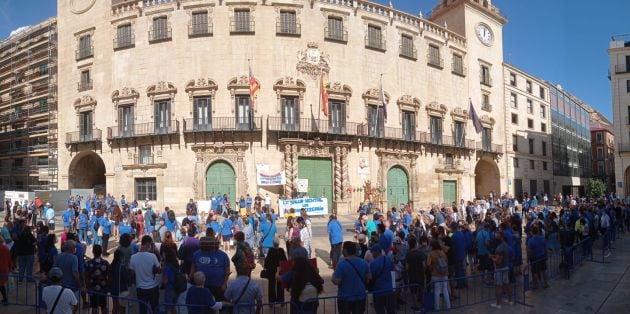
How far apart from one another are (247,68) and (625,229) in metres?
24.4

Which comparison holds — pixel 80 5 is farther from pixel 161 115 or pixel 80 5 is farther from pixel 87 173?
pixel 87 173

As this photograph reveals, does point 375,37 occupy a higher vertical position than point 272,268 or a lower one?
higher

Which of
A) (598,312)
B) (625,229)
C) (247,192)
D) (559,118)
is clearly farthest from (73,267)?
(559,118)

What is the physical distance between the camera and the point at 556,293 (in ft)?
33.8

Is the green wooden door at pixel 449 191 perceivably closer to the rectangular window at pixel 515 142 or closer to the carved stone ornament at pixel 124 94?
the rectangular window at pixel 515 142

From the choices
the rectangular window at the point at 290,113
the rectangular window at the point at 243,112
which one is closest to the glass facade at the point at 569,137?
the rectangular window at the point at 290,113

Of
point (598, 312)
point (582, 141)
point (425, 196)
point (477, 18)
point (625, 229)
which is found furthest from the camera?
point (582, 141)

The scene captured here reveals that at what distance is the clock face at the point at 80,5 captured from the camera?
30236 millimetres

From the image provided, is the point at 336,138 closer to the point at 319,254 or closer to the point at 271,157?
the point at 271,157

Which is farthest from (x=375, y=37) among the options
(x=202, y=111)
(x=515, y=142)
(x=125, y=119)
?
(x=515, y=142)

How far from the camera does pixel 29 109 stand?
36.3 m

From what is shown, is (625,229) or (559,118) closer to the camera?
(625,229)

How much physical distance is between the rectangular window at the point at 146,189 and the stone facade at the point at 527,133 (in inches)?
1278

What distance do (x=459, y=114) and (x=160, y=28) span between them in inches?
988
